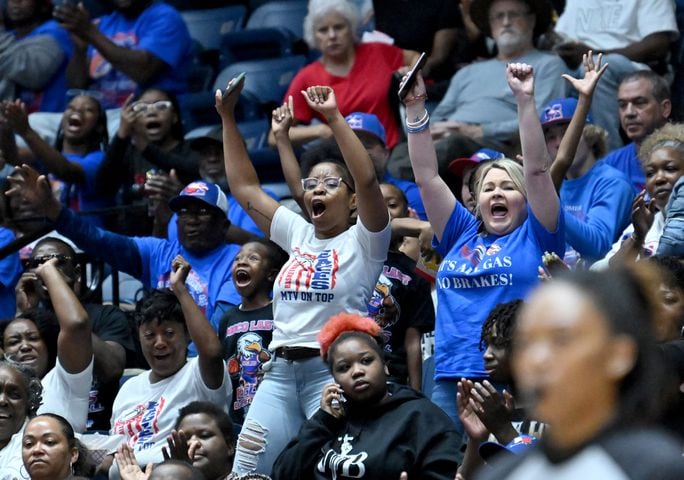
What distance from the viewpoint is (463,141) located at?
780cm

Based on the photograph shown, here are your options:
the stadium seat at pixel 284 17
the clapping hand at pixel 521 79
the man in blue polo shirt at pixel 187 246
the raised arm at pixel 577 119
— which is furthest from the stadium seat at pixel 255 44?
the clapping hand at pixel 521 79

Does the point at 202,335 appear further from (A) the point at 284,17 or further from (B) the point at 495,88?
(A) the point at 284,17

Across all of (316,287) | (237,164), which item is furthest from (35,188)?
(316,287)

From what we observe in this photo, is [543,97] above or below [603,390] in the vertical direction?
below

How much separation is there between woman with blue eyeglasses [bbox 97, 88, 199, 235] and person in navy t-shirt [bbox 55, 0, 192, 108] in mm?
921

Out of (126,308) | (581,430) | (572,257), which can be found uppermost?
(581,430)

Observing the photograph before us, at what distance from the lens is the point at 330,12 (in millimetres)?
8883

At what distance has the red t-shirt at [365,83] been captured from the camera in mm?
8656

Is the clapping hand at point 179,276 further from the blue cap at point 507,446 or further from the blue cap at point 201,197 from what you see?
the blue cap at point 507,446

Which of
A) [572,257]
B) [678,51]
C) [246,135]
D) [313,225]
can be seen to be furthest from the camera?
[246,135]

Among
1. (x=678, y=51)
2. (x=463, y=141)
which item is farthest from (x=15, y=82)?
(x=678, y=51)

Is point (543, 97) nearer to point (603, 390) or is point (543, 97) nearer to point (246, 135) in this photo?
point (246, 135)

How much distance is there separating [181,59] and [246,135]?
3.08 ft

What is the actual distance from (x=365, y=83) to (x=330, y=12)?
550 millimetres
